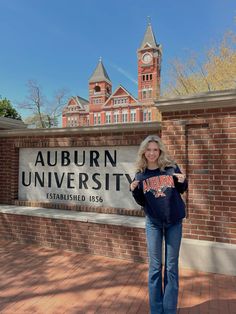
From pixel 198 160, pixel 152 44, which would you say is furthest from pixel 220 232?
pixel 152 44

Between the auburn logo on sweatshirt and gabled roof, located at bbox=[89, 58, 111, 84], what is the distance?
217 ft

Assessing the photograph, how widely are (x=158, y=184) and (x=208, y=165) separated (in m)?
1.71

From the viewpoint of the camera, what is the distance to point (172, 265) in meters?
2.52

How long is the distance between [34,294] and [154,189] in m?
2.10

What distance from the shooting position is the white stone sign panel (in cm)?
497

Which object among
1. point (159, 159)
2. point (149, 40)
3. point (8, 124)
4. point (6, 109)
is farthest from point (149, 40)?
point (159, 159)

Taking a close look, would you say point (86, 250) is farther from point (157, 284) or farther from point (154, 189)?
point (154, 189)

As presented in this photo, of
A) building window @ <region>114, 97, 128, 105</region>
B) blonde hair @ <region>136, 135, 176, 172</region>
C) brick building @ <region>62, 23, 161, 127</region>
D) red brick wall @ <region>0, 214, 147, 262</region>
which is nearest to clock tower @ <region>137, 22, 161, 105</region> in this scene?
brick building @ <region>62, 23, 161, 127</region>

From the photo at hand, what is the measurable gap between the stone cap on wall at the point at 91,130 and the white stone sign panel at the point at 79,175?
33 cm

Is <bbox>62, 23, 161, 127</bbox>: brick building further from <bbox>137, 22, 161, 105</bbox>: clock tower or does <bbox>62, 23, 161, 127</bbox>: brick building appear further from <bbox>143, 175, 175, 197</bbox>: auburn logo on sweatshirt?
<bbox>143, 175, 175, 197</bbox>: auburn logo on sweatshirt

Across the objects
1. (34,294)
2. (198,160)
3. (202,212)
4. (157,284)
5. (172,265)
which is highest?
(198,160)

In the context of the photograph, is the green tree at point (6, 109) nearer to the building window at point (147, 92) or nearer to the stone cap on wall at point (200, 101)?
the stone cap on wall at point (200, 101)

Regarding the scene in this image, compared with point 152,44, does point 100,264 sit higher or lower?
lower

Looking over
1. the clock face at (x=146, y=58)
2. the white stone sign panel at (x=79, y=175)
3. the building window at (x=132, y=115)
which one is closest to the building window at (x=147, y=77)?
the clock face at (x=146, y=58)
